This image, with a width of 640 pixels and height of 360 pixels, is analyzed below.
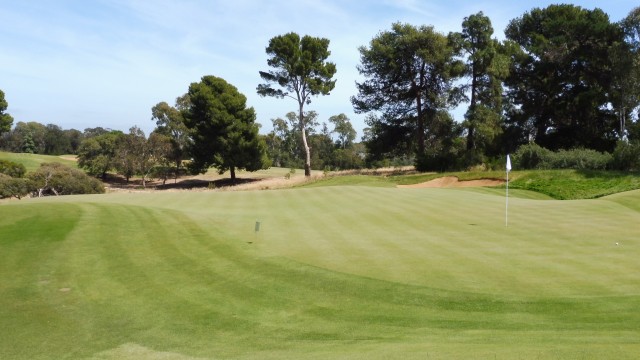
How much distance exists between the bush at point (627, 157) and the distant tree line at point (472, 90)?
1112 mm

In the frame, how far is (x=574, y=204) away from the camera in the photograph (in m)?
20.9

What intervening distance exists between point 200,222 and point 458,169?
3300cm

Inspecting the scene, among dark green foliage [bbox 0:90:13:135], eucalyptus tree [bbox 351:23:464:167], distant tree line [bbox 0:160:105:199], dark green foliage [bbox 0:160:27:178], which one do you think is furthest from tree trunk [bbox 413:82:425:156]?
dark green foliage [bbox 0:90:13:135]

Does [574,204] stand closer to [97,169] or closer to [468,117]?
[468,117]

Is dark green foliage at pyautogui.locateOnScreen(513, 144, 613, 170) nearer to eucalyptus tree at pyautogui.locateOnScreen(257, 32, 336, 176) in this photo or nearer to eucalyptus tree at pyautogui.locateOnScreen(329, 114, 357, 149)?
eucalyptus tree at pyautogui.locateOnScreen(257, 32, 336, 176)

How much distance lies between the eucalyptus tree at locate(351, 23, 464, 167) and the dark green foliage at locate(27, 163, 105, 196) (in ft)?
87.0

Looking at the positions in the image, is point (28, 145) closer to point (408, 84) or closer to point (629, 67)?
point (408, 84)

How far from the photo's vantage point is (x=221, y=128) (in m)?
58.8

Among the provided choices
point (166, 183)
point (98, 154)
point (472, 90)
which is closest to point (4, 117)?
point (98, 154)

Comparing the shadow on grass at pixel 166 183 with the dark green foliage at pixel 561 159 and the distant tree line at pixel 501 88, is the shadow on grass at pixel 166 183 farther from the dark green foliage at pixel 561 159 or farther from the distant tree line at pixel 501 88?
the dark green foliage at pixel 561 159

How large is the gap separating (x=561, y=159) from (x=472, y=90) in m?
11.8

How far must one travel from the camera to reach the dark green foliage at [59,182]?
4284cm

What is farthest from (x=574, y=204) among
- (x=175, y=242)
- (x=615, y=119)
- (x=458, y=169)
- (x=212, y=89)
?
(x=212, y=89)

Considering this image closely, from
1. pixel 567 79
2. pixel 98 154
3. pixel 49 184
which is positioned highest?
pixel 567 79
